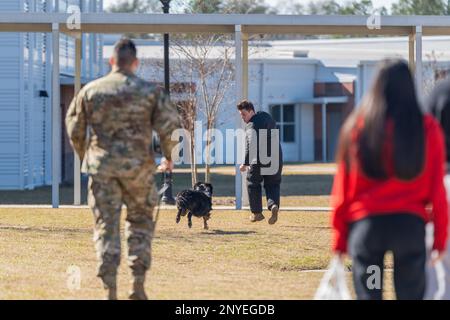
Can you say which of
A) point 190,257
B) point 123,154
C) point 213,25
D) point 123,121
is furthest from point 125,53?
point 213,25

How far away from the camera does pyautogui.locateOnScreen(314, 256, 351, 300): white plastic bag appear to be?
285 inches

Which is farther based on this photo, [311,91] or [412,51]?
[311,91]

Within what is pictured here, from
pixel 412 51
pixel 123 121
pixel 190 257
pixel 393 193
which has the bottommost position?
pixel 190 257

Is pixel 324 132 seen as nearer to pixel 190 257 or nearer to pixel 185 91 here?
pixel 185 91

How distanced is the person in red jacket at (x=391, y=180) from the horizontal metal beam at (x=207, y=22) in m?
14.5

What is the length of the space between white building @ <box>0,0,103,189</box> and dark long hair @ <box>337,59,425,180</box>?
2383 centimetres

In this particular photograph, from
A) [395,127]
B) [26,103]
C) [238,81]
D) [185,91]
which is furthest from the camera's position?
[185,91]

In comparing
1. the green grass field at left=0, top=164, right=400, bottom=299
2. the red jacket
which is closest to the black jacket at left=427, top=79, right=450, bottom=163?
the red jacket

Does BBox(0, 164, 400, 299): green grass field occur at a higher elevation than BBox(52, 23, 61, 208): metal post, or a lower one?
lower

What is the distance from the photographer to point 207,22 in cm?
2117

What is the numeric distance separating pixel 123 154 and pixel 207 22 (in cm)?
1251

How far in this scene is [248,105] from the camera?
16953 millimetres

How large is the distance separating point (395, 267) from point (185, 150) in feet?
88.9

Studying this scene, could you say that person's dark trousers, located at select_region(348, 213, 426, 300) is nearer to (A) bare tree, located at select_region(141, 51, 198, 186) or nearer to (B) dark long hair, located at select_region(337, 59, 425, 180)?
(B) dark long hair, located at select_region(337, 59, 425, 180)
